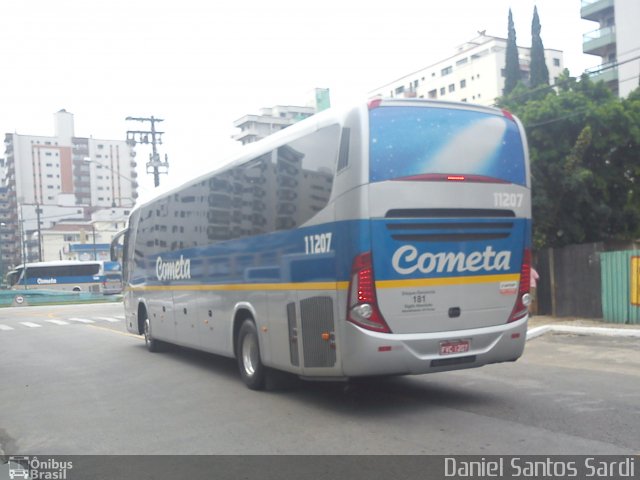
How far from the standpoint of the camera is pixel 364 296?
Result: 7109 mm

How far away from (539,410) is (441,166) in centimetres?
296

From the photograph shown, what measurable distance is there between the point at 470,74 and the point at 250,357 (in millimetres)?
78887

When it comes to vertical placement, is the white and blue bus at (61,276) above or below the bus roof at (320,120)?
below

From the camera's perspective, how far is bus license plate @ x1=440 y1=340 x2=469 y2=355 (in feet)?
24.4

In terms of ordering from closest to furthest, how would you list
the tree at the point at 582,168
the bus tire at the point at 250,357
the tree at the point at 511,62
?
the bus tire at the point at 250,357 → the tree at the point at 582,168 → the tree at the point at 511,62

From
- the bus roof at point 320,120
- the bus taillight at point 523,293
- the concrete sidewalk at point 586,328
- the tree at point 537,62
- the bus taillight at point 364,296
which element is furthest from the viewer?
the tree at point 537,62

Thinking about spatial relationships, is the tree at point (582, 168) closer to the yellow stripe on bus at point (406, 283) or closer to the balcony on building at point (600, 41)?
the yellow stripe on bus at point (406, 283)

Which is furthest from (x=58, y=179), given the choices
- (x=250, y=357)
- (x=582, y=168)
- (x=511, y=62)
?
(x=250, y=357)

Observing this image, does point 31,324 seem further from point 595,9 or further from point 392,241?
point 595,9

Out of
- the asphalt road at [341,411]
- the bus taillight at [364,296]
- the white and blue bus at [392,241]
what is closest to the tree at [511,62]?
the asphalt road at [341,411]

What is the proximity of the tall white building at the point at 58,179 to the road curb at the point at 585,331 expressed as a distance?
101 metres

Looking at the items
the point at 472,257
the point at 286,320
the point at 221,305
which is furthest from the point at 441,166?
the point at 221,305

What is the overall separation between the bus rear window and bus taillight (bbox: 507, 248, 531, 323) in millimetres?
986

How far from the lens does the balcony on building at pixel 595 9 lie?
49.7 m
